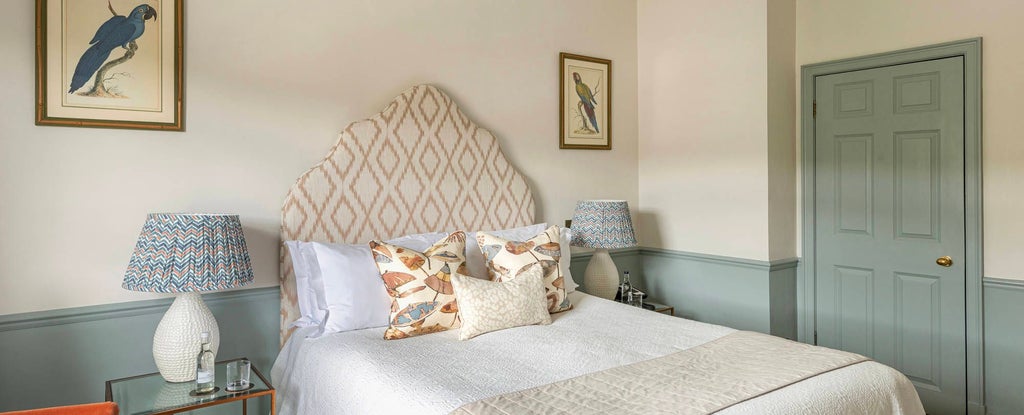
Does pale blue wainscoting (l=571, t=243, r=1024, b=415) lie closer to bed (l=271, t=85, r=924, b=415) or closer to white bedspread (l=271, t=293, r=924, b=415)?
bed (l=271, t=85, r=924, b=415)

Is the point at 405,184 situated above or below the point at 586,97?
below

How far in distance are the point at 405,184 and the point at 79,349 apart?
1.47 metres

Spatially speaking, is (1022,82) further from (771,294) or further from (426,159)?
(426,159)

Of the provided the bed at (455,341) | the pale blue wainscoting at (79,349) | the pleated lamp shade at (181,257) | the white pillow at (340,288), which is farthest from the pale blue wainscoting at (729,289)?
the pleated lamp shade at (181,257)

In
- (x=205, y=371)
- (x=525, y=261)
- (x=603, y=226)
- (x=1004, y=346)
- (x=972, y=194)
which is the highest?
(x=972, y=194)

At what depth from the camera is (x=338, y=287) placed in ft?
8.09

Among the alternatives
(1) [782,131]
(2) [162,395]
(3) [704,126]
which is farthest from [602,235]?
(2) [162,395]

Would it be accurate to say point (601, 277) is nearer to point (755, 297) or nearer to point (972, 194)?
point (755, 297)

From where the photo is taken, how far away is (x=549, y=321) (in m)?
2.55

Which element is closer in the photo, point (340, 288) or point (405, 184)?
point (340, 288)

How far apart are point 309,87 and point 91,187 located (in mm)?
953

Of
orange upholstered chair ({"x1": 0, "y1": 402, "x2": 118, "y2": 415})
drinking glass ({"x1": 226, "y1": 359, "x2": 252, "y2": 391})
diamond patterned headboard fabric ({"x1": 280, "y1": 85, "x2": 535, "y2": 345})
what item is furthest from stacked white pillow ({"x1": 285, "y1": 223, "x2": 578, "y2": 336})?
orange upholstered chair ({"x1": 0, "y1": 402, "x2": 118, "y2": 415})

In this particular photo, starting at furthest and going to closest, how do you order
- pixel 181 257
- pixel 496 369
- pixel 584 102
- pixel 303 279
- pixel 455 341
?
pixel 584 102 → pixel 303 279 → pixel 455 341 → pixel 181 257 → pixel 496 369

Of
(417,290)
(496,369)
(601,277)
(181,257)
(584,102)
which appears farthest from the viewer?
(584,102)
